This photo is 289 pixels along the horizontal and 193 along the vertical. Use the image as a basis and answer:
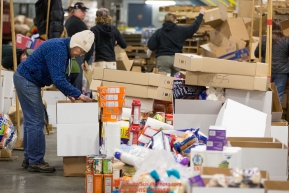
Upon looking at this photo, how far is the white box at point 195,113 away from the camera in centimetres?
617

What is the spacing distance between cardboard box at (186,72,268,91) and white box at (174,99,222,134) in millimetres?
300

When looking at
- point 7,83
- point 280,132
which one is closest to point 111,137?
point 280,132

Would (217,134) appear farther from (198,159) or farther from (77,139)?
(77,139)

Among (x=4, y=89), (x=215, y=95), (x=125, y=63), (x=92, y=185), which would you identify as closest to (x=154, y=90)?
(x=215, y=95)

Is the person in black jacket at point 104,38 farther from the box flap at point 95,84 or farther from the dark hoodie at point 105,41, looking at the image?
the box flap at point 95,84

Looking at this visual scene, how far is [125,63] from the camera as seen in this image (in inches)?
467

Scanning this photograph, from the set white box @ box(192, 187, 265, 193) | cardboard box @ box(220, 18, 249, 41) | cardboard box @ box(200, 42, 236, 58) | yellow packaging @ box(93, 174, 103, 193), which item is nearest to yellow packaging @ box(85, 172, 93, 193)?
yellow packaging @ box(93, 174, 103, 193)

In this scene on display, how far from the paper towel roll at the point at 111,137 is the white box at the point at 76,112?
1.09 ft

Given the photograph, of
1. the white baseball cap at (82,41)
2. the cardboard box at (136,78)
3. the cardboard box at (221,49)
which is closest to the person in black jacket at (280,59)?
the cardboard box at (221,49)

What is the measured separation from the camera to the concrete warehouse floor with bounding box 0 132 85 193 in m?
6.23

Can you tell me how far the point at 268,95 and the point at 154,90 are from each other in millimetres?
1367

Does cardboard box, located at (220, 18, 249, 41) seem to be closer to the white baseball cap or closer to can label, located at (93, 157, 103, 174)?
the white baseball cap

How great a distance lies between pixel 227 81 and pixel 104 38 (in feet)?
14.3

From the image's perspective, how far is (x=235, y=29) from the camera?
11.5 m
